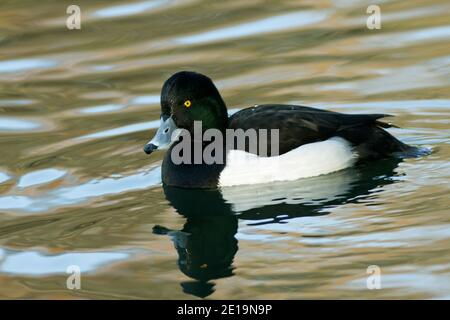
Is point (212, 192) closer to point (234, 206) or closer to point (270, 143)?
point (234, 206)


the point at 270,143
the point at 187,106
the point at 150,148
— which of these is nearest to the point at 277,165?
the point at 270,143

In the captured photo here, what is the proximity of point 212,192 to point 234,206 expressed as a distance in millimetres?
473

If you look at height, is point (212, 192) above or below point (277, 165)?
below

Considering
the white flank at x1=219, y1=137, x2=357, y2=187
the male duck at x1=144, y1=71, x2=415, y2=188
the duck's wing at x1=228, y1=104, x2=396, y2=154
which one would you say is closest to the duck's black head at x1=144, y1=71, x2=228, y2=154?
the male duck at x1=144, y1=71, x2=415, y2=188

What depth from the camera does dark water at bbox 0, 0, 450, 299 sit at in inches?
Result: 280

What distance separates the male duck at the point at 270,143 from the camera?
351 inches

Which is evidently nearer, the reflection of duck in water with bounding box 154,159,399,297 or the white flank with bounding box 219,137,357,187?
the reflection of duck in water with bounding box 154,159,399,297

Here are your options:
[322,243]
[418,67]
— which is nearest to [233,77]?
[418,67]

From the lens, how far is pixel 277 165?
351 inches

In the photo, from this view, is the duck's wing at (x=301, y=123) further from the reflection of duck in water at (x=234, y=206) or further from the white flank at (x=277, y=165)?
the reflection of duck in water at (x=234, y=206)

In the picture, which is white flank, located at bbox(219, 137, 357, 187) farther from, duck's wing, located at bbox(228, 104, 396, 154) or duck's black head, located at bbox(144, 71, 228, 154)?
duck's black head, located at bbox(144, 71, 228, 154)

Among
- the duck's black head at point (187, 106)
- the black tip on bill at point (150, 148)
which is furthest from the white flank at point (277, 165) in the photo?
the black tip on bill at point (150, 148)

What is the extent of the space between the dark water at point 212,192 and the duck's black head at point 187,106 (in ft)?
1.69
